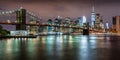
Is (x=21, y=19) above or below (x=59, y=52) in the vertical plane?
above

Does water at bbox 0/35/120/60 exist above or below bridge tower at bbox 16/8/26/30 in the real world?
below

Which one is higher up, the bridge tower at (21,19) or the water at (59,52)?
the bridge tower at (21,19)

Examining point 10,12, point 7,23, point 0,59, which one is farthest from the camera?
point 10,12

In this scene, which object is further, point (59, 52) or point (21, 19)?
point (21, 19)

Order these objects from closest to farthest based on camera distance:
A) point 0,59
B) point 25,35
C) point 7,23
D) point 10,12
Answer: point 0,59, point 7,23, point 25,35, point 10,12

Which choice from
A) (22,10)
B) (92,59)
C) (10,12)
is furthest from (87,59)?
(10,12)

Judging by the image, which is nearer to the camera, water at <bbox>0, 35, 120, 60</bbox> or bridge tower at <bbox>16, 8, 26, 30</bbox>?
water at <bbox>0, 35, 120, 60</bbox>

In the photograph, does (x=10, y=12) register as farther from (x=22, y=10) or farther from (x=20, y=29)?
(x=20, y=29)

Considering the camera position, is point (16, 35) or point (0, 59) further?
point (16, 35)

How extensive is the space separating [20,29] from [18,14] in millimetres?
9038

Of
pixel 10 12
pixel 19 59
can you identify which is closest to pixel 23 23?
pixel 10 12

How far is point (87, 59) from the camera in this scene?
2084 centimetres

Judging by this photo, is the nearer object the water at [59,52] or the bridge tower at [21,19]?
the water at [59,52]

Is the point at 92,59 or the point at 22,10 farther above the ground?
the point at 22,10
